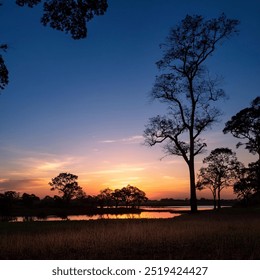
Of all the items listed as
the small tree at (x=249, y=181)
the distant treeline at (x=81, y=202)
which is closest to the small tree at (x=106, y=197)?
the distant treeline at (x=81, y=202)

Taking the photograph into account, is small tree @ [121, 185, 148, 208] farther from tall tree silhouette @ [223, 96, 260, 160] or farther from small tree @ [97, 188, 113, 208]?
tall tree silhouette @ [223, 96, 260, 160]

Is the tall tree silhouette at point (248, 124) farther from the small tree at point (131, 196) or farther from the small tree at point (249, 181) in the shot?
the small tree at point (131, 196)

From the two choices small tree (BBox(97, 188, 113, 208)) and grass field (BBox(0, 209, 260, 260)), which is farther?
small tree (BBox(97, 188, 113, 208))

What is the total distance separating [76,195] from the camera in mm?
104938

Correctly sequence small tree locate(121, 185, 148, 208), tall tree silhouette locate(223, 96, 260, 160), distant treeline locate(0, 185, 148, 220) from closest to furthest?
tall tree silhouette locate(223, 96, 260, 160) → distant treeline locate(0, 185, 148, 220) → small tree locate(121, 185, 148, 208)

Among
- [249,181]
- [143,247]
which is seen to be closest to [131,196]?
[249,181]

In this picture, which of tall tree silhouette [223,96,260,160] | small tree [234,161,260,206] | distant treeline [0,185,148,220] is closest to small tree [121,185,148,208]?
distant treeline [0,185,148,220]

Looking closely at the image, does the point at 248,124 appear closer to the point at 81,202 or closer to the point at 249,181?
the point at 249,181

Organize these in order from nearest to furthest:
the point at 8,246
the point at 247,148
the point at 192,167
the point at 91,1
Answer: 1. the point at 8,246
2. the point at 91,1
3. the point at 192,167
4. the point at 247,148

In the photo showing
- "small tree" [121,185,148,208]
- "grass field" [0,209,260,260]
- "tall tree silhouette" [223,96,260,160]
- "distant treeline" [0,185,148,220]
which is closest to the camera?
"grass field" [0,209,260,260]

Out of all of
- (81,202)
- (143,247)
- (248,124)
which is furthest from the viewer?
(81,202)
